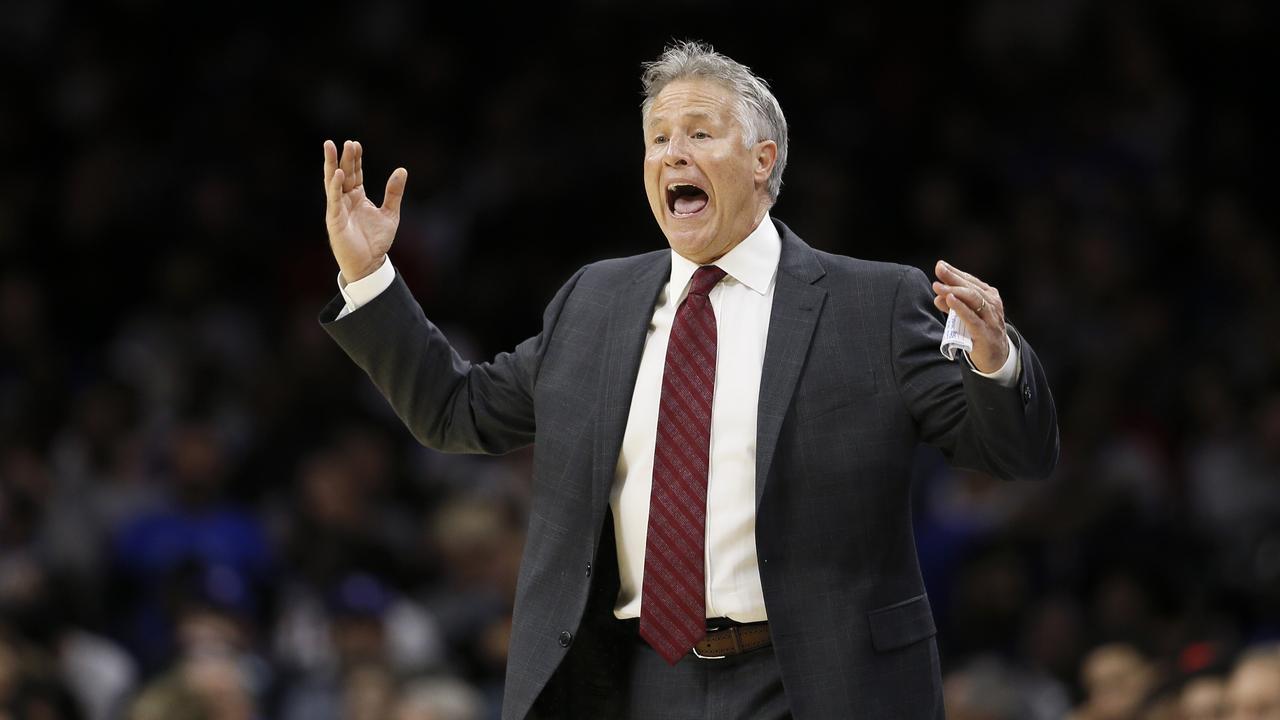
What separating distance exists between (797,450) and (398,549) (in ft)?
13.8

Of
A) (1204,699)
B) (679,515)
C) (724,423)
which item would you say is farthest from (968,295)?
(1204,699)

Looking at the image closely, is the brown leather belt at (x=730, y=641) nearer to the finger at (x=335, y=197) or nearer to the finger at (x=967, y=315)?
the finger at (x=967, y=315)

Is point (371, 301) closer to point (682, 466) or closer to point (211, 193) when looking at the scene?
point (682, 466)

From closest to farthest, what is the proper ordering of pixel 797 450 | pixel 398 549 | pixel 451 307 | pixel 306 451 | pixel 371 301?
pixel 797 450, pixel 371 301, pixel 398 549, pixel 306 451, pixel 451 307

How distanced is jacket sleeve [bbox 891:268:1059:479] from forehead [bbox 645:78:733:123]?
41cm

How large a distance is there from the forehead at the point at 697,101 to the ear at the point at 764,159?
9cm

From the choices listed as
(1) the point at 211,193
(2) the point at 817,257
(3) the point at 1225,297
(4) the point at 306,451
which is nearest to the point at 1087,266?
(3) the point at 1225,297

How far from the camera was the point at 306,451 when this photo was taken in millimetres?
7531

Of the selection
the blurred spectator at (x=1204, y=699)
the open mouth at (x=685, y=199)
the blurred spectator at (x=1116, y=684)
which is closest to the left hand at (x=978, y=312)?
the open mouth at (x=685, y=199)

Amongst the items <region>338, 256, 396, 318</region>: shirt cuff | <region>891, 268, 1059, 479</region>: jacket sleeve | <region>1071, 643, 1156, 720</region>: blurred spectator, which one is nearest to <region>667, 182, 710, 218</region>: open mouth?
<region>891, 268, 1059, 479</region>: jacket sleeve

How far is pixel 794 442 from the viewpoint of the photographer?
3.01m

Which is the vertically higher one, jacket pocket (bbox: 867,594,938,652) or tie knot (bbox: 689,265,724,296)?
tie knot (bbox: 689,265,724,296)

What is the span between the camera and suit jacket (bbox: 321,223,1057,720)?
293cm

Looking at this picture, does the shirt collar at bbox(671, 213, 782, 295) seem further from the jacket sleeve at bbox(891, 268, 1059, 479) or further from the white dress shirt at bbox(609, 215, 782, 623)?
the jacket sleeve at bbox(891, 268, 1059, 479)
